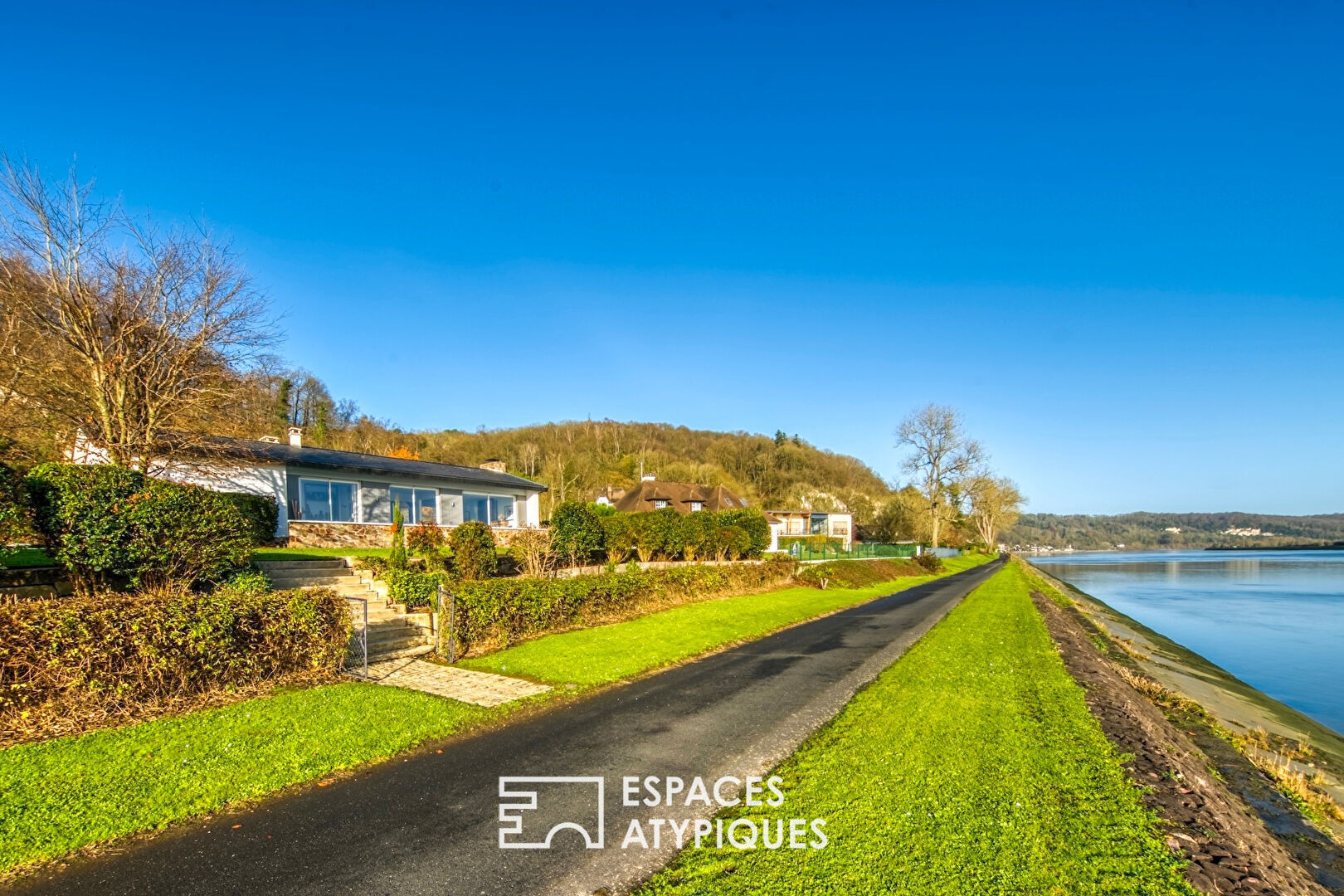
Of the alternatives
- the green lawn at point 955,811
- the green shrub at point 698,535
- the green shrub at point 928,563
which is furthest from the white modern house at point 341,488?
the green shrub at point 928,563

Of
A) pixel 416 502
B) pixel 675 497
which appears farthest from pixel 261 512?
pixel 675 497

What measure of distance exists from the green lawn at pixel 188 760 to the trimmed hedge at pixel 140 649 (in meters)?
0.48

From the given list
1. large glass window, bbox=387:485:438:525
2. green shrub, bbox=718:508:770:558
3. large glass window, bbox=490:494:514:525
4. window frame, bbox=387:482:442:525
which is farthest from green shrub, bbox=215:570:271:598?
green shrub, bbox=718:508:770:558

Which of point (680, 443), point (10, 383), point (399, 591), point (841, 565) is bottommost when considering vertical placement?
point (841, 565)

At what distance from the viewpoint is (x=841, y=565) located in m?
31.5

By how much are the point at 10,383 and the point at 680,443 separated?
254 ft

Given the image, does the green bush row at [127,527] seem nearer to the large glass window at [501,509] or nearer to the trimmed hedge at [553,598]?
the trimmed hedge at [553,598]

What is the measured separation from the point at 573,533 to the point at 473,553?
625 cm

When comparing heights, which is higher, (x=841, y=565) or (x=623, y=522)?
(x=623, y=522)

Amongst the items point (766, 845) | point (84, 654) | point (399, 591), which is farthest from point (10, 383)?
point (766, 845)

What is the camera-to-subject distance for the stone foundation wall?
70.1 feet

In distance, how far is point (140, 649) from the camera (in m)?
6.98

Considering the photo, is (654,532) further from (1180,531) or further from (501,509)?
(1180,531)

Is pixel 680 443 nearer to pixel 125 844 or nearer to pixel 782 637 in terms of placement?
pixel 782 637
